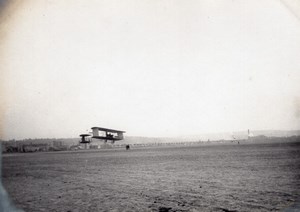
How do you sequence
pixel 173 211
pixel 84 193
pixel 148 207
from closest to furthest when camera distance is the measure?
pixel 173 211
pixel 148 207
pixel 84 193

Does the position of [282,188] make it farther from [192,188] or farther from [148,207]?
[148,207]

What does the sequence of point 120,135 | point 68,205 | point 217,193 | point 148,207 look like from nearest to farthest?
1. point 148,207
2. point 68,205
3. point 217,193
4. point 120,135

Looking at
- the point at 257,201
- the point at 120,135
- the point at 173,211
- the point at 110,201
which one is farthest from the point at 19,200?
the point at 120,135

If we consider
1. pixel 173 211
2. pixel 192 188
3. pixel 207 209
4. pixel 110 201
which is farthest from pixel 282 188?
pixel 110 201

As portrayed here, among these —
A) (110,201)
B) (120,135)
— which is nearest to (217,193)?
(110,201)

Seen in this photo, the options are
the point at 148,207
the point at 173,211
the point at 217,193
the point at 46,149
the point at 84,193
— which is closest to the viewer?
the point at 173,211

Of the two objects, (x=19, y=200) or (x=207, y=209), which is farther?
(x=19, y=200)

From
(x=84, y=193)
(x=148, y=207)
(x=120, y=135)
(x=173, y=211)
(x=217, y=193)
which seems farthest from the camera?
(x=120, y=135)

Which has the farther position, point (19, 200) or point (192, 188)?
point (192, 188)

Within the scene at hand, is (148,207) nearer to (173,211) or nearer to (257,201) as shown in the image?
(173,211)
